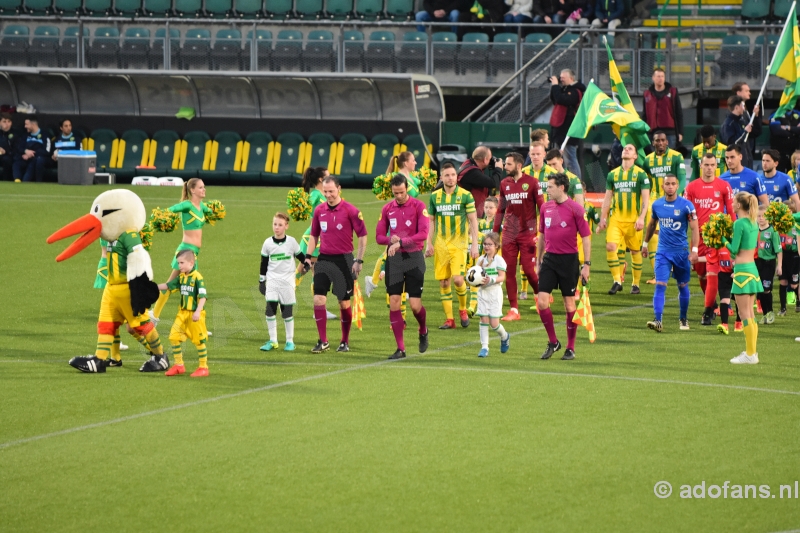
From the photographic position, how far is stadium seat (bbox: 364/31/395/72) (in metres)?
28.4

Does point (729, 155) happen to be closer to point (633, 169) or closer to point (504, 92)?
point (633, 169)

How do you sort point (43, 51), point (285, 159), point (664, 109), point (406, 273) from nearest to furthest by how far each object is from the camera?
point (406, 273)
point (664, 109)
point (285, 159)
point (43, 51)

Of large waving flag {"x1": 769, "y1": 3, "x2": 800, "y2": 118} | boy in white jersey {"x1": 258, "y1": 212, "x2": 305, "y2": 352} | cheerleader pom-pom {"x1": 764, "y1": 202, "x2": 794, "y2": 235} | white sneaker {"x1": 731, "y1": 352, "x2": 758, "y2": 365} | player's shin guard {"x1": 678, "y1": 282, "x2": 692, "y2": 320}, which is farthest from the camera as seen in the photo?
large waving flag {"x1": 769, "y1": 3, "x2": 800, "y2": 118}

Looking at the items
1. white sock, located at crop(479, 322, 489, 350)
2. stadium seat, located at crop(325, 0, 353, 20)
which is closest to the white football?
white sock, located at crop(479, 322, 489, 350)

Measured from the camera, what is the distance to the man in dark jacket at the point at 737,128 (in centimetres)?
1908

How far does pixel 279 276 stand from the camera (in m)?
12.0

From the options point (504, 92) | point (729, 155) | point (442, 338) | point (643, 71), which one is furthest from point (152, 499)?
point (504, 92)

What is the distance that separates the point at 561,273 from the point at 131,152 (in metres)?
20.3

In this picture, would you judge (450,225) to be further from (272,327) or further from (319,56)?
(319,56)

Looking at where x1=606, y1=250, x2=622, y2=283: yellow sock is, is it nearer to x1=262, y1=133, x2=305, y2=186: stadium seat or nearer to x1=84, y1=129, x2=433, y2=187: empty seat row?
x1=84, y1=129, x2=433, y2=187: empty seat row

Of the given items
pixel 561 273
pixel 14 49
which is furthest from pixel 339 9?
pixel 561 273

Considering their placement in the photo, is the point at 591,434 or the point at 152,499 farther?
the point at 591,434

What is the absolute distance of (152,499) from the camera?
704 centimetres

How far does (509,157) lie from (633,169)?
119 inches
